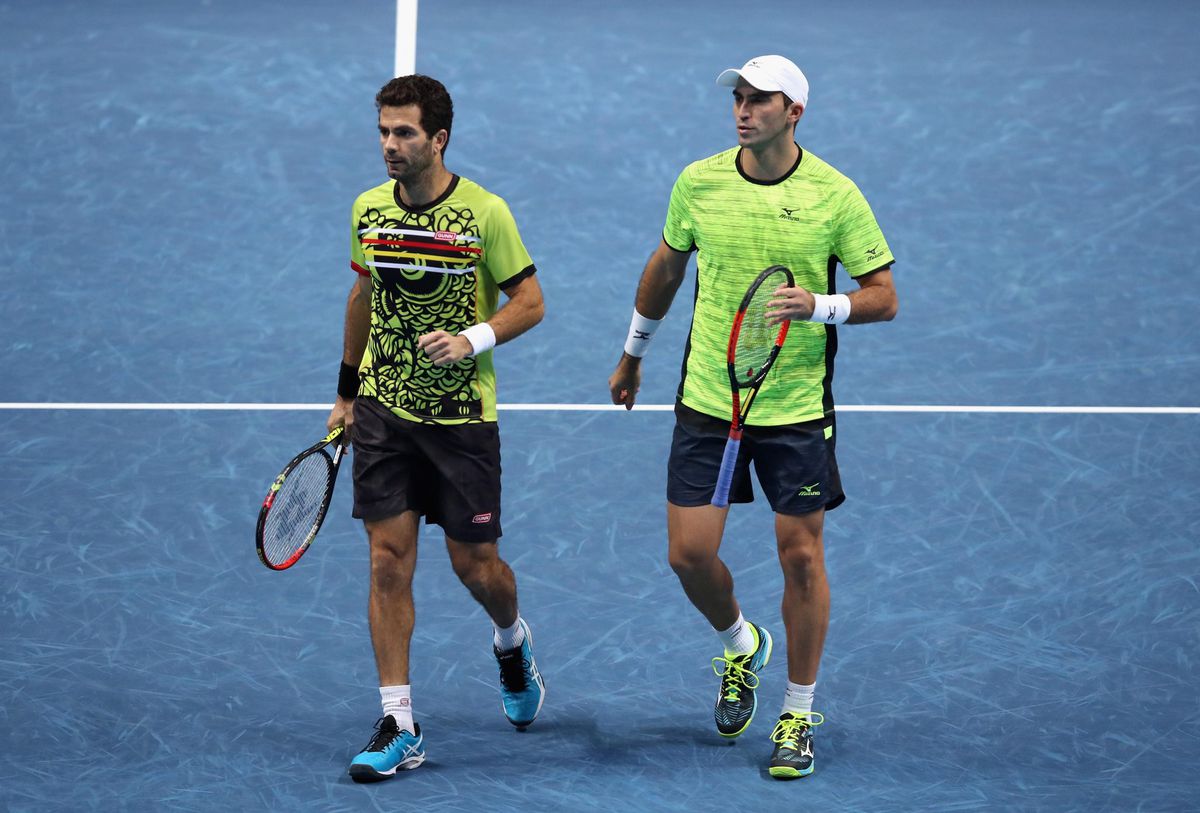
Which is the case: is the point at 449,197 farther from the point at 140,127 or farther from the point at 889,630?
the point at 140,127

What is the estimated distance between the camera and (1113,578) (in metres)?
6.41

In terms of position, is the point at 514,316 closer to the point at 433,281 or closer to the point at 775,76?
the point at 433,281

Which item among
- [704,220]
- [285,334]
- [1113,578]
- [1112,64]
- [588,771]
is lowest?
[588,771]

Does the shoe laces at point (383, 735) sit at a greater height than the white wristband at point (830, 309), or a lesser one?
lesser

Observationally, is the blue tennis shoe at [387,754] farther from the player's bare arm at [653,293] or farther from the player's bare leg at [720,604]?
the player's bare arm at [653,293]

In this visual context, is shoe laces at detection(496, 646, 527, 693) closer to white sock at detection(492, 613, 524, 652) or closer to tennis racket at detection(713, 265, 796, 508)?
white sock at detection(492, 613, 524, 652)

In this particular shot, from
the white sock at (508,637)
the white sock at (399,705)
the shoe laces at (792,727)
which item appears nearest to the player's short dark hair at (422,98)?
the white sock at (508,637)

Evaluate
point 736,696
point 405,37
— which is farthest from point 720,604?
point 405,37

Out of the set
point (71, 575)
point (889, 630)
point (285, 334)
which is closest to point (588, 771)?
point (889, 630)

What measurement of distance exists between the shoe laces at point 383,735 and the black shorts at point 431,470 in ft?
1.86

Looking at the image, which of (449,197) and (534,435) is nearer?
(449,197)

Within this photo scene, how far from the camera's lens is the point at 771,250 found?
5125 mm

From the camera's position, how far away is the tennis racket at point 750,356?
507cm

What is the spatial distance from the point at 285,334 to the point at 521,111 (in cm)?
229
